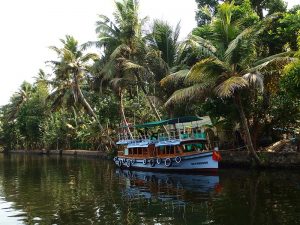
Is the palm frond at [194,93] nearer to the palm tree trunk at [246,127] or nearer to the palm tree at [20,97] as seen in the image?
the palm tree trunk at [246,127]

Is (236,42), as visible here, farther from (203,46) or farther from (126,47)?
(126,47)

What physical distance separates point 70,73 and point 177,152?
21019mm

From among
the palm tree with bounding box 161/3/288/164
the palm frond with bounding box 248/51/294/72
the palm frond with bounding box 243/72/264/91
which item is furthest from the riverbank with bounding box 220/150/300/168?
the palm frond with bounding box 248/51/294/72

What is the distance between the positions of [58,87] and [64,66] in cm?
533

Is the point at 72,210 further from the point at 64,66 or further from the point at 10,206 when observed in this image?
the point at 64,66

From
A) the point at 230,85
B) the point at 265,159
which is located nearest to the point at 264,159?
the point at 265,159

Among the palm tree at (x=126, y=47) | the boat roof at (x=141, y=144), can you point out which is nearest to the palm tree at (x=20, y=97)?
the palm tree at (x=126, y=47)

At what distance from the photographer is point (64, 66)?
40812mm

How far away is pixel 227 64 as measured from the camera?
2453cm

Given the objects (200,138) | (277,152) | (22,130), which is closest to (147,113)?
(200,138)

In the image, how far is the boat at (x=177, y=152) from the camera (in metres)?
25.8

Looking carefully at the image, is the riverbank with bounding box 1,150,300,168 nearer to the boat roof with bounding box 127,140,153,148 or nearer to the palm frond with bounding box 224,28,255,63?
the boat roof with bounding box 127,140,153,148

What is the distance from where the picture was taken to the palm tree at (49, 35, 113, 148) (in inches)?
1619

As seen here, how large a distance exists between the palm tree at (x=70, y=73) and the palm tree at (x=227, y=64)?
17.9m
